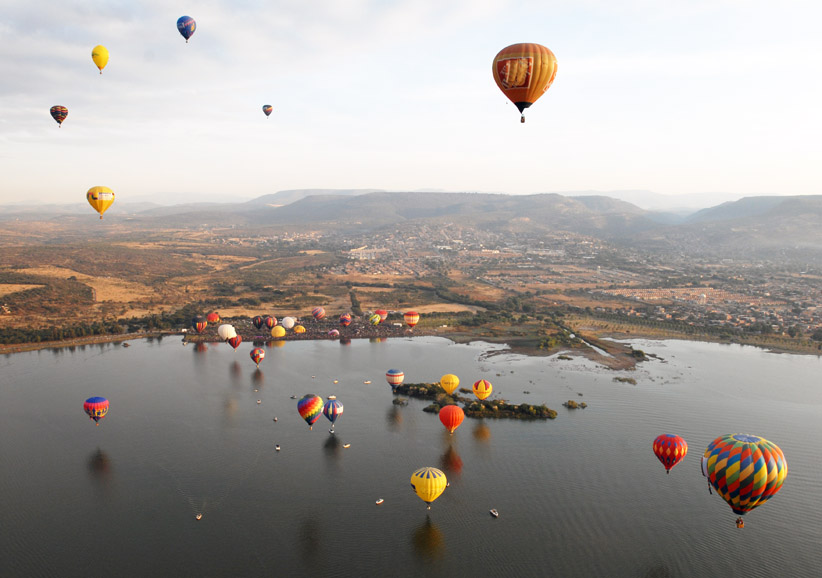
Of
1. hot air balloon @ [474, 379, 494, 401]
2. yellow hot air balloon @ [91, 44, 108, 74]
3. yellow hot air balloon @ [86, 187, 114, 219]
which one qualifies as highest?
yellow hot air balloon @ [91, 44, 108, 74]

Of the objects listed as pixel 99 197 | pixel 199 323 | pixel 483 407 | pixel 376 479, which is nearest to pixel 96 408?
pixel 376 479

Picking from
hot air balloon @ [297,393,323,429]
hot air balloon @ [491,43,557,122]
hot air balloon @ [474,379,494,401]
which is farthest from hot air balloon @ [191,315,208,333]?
hot air balloon @ [491,43,557,122]

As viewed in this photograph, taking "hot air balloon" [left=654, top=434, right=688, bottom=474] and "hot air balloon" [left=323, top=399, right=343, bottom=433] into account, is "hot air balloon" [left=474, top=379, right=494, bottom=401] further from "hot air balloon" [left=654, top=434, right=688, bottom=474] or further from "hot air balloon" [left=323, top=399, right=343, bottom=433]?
"hot air balloon" [left=654, top=434, right=688, bottom=474]

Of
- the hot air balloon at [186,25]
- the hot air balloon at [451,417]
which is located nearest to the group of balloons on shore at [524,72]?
the hot air balloon at [451,417]

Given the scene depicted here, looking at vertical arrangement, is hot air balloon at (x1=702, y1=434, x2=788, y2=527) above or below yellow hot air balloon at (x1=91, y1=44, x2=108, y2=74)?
below

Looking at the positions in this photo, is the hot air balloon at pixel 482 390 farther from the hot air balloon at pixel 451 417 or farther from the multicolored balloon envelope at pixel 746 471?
the multicolored balloon envelope at pixel 746 471

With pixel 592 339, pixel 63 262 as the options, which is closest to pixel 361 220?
pixel 63 262

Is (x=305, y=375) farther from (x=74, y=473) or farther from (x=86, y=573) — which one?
(x=86, y=573)
